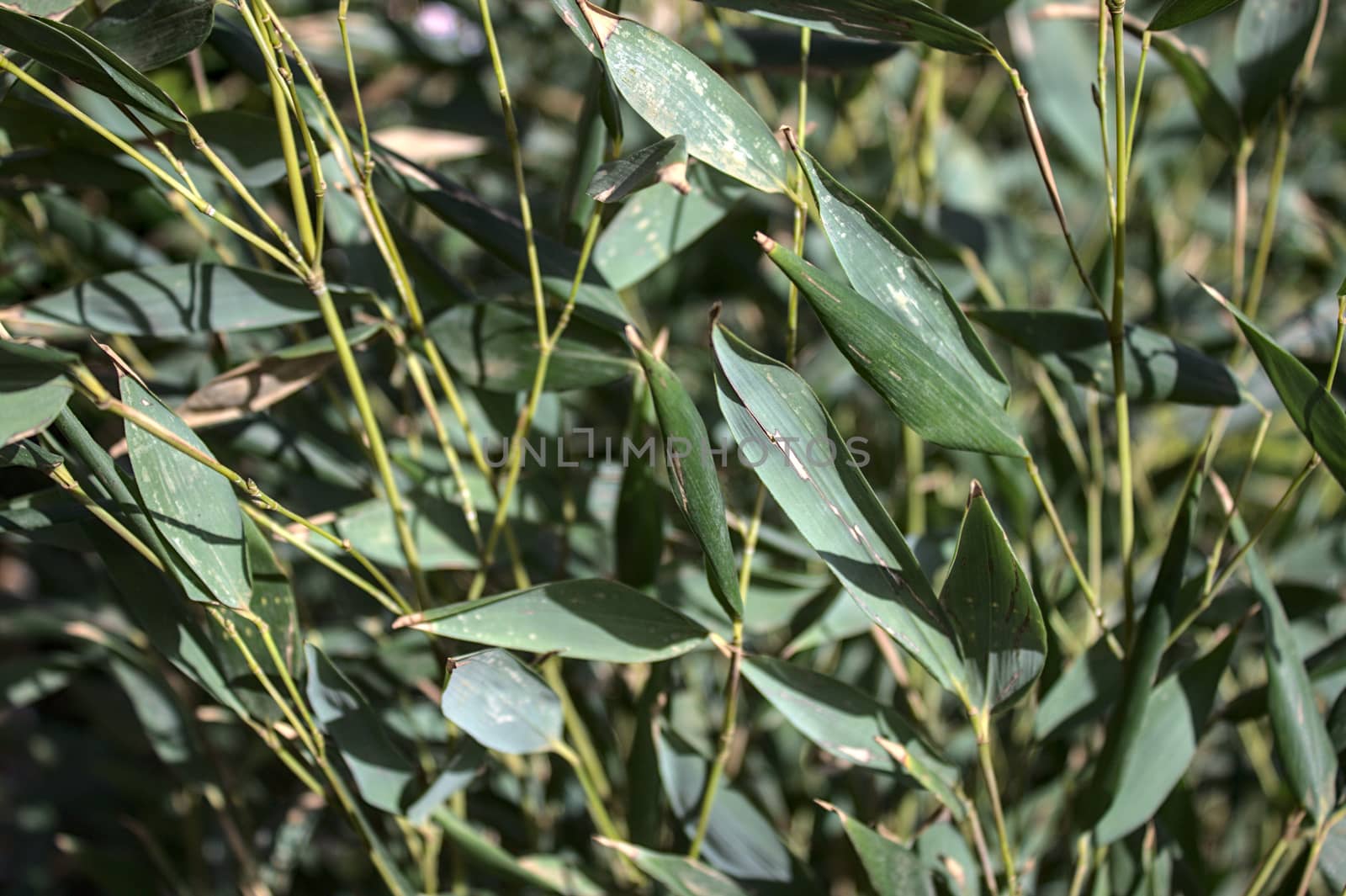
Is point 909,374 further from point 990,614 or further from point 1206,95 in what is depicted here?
point 1206,95

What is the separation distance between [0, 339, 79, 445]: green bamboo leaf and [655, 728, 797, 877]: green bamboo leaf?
0.75ft

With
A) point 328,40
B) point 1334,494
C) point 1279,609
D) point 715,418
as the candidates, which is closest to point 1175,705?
point 1279,609

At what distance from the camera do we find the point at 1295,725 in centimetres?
34

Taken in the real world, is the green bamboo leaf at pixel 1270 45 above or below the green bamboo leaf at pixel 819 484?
above

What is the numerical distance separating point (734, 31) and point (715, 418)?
17 centimetres

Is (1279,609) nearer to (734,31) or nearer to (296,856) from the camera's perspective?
(734,31)

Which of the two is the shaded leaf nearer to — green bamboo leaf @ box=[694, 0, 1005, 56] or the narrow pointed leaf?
green bamboo leaf @ box=[694, 0, 1005, 56]

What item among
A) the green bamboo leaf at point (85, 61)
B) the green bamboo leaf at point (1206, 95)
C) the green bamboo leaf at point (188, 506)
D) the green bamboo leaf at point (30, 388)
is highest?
the green bamboo leaf at point (85, 61)

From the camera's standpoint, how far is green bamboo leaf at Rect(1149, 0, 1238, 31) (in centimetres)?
28

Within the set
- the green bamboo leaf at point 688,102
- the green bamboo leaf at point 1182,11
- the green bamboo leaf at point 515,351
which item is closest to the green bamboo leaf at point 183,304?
the green bamboo leaf at point 515,351

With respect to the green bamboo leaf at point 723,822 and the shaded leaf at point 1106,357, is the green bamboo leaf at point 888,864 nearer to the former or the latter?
the green bamboo leaf at point 723,822

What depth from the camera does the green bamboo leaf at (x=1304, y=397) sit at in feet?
0.92

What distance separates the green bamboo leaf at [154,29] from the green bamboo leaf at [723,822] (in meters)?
0.27

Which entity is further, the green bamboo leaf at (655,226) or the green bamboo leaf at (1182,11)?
the green bamboo leaf at (655,226)
